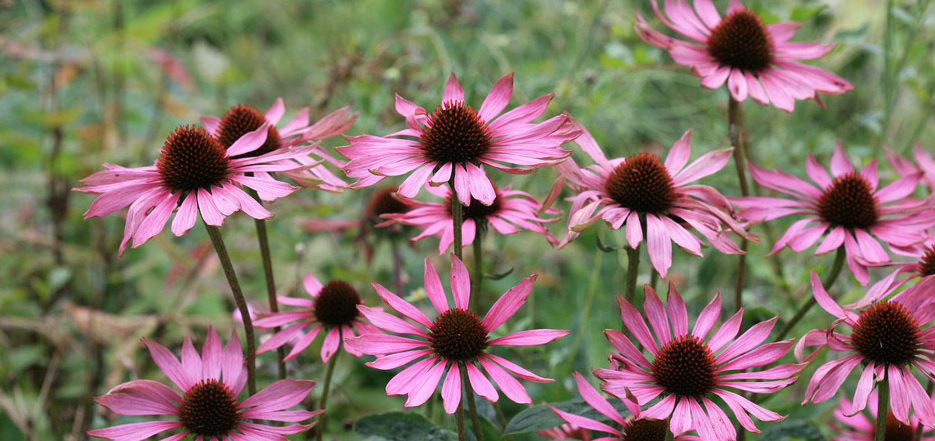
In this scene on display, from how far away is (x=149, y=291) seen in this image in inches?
66.2

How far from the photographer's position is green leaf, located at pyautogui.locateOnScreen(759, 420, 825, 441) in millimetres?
851

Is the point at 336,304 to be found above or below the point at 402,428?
above

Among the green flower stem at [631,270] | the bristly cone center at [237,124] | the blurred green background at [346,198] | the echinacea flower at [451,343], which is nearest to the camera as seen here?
the echinacea flower at [451,343]

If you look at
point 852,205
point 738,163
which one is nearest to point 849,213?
point 852,205

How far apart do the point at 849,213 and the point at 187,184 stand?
681 millimetres

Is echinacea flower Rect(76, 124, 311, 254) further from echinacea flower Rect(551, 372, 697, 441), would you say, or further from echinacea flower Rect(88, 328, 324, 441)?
echinacea flower Rect(551, 372, 697, 441)

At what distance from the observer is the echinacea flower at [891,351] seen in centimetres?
71

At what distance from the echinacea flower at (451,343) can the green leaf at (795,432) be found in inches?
12.7

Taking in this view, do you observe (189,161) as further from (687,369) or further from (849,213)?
(849,213)

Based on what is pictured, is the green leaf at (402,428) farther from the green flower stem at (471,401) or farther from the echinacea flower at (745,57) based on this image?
the echinacea flower at (745,57)

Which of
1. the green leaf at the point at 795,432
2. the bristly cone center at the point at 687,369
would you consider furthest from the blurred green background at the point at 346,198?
the bristly cone center at the point at 687,369

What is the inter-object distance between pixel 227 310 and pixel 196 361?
37.9 inches

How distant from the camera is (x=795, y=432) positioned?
34.0 inches

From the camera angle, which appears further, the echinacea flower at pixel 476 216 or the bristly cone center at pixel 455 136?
the echinacea flower at pixel 476 216
